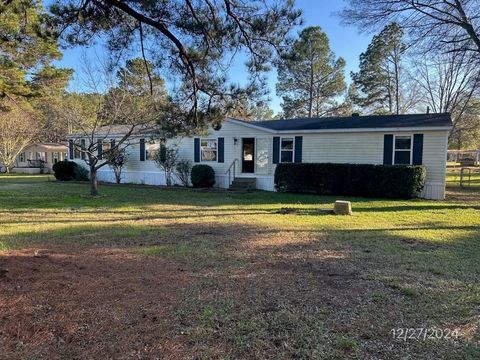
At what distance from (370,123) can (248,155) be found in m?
5.91

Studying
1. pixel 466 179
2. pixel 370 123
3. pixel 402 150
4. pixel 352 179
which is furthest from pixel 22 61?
pixel 466 179

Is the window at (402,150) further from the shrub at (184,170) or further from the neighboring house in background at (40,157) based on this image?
the neighboring house in background at (40,157)

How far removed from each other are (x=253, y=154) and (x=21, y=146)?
2553 centimetres

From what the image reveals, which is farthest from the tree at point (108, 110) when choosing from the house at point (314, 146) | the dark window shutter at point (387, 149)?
the dark window shutter at point (387, 149)

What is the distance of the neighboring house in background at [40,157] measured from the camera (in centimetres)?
3308

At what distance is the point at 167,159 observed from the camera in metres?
17.4

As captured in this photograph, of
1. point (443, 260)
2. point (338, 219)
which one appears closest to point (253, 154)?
point (338, 219)

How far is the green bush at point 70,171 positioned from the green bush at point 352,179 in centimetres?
1225

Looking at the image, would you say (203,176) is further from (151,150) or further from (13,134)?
(13,134)

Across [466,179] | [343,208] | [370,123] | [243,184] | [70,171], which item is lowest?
[343,208]

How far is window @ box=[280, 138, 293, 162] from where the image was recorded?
51.7ft

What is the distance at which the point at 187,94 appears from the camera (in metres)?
7.37

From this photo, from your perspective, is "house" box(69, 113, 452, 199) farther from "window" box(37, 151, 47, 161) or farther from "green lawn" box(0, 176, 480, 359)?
"window" box(37, 151, 47, 161)

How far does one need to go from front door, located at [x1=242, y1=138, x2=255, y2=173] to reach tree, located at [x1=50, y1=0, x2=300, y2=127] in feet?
31.0
